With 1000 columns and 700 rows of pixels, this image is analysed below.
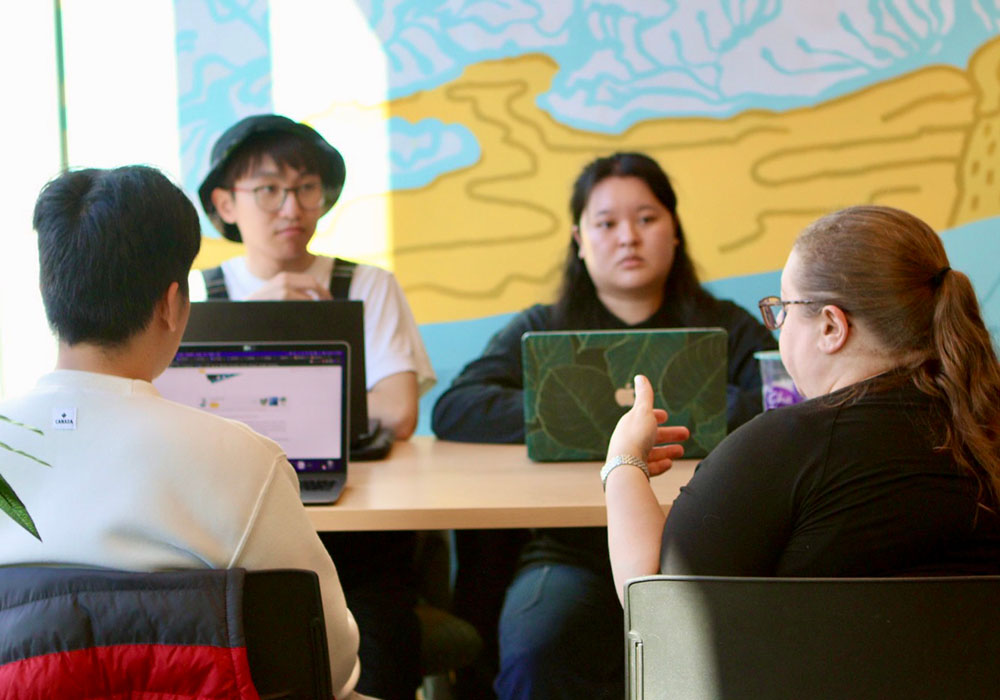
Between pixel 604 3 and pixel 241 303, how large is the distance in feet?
7.05

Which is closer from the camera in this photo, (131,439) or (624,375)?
(131,439)

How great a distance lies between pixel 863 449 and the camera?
3.50 ft

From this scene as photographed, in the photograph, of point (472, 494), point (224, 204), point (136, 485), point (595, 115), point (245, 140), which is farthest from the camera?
point (595, 115)

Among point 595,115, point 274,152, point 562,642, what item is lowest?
point 562,642

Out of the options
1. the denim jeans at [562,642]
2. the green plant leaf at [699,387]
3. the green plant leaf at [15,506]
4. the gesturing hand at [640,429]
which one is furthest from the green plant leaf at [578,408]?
the green plant leaf at [15,506]

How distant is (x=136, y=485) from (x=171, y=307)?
26cm

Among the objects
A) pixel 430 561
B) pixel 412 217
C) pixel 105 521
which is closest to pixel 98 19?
pixel 412 217

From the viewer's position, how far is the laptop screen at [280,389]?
1776mm

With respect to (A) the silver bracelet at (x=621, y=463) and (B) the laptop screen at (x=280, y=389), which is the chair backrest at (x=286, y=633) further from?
(B) the laptop screen at (x=280, y=389)

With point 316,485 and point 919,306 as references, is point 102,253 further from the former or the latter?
point 919,306

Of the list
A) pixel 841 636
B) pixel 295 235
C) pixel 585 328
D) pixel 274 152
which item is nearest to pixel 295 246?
pixel 295 235

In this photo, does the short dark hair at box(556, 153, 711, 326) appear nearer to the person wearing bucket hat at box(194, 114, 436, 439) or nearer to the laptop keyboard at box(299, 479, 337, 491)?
the person wearing bucket hat at box(194, 114, 436, 439)

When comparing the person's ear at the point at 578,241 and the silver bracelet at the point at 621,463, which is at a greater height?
the person's ear at the point at 578,241

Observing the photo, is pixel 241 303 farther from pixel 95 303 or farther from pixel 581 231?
pixel 581 231
